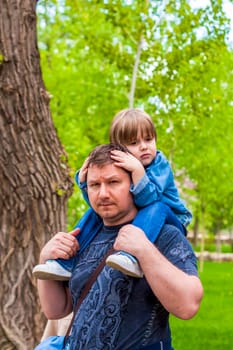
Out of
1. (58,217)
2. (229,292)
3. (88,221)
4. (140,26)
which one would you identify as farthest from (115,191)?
(229,292)

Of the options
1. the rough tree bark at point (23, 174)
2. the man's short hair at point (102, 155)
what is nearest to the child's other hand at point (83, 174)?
the man's short hair at point (102, 155)

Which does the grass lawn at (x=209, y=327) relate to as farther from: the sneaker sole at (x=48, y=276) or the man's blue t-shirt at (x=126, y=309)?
the man's blue t-shirt at (x=126, y=309)

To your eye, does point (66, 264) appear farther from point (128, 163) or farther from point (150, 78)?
point (150, 78)

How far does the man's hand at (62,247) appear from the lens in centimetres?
309

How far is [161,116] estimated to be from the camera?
74.7 ft

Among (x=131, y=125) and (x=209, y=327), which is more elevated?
(x=131, y=125)

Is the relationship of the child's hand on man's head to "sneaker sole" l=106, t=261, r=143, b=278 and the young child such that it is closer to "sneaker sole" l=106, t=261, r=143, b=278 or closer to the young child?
the young child

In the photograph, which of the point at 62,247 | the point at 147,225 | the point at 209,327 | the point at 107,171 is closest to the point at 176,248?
the point at 147,225

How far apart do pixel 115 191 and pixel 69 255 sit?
0.32 metres

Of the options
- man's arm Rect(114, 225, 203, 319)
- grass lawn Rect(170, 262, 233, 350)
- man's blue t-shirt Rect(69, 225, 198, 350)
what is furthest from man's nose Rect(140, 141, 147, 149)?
grass lawn Rect(170, 262, 233, 350)

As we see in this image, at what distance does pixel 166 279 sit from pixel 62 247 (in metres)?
0.51

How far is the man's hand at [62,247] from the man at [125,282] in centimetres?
6

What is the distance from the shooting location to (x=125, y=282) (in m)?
2.88

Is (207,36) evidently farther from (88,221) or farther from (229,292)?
(88,221)
